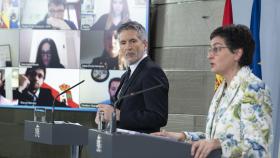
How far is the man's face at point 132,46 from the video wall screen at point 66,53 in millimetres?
1687

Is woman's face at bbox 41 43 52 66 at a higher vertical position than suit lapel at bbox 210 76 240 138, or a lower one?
higher

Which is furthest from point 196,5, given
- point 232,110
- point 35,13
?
point 232,110

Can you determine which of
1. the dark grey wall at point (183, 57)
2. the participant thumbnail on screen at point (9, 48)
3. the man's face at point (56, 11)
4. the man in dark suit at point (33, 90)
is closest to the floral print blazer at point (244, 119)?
the dark grey wall at point (183, 57)

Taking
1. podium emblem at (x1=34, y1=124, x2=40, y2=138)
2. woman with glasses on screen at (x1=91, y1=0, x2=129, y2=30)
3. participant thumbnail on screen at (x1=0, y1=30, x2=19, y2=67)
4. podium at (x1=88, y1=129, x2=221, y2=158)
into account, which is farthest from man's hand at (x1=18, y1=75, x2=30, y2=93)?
podium at (x1=88, y1=129, x2=221, y2=158)

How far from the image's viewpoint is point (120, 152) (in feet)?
6.18

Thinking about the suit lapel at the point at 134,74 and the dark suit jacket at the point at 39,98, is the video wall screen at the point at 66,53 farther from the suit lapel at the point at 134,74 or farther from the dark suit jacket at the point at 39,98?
the suit lapel at the point at 134,74

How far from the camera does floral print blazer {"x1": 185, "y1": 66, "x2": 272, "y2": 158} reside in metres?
1.97

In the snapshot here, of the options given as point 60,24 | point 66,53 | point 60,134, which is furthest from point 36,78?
point 60,134

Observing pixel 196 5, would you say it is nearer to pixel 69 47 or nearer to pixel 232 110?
pixel 69 47

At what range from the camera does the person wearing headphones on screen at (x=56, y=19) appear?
4793 mm

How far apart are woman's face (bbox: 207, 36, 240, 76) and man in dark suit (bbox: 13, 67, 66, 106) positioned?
2714 mm

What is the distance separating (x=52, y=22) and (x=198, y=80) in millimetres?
1391

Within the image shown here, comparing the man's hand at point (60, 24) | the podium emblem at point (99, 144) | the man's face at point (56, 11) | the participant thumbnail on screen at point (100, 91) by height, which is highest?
the man's face at point (56, 11)

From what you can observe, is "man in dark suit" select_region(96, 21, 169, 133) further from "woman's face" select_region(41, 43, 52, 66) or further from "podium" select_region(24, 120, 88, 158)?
"woman's face" select_region(41, 43, 52, 66)
